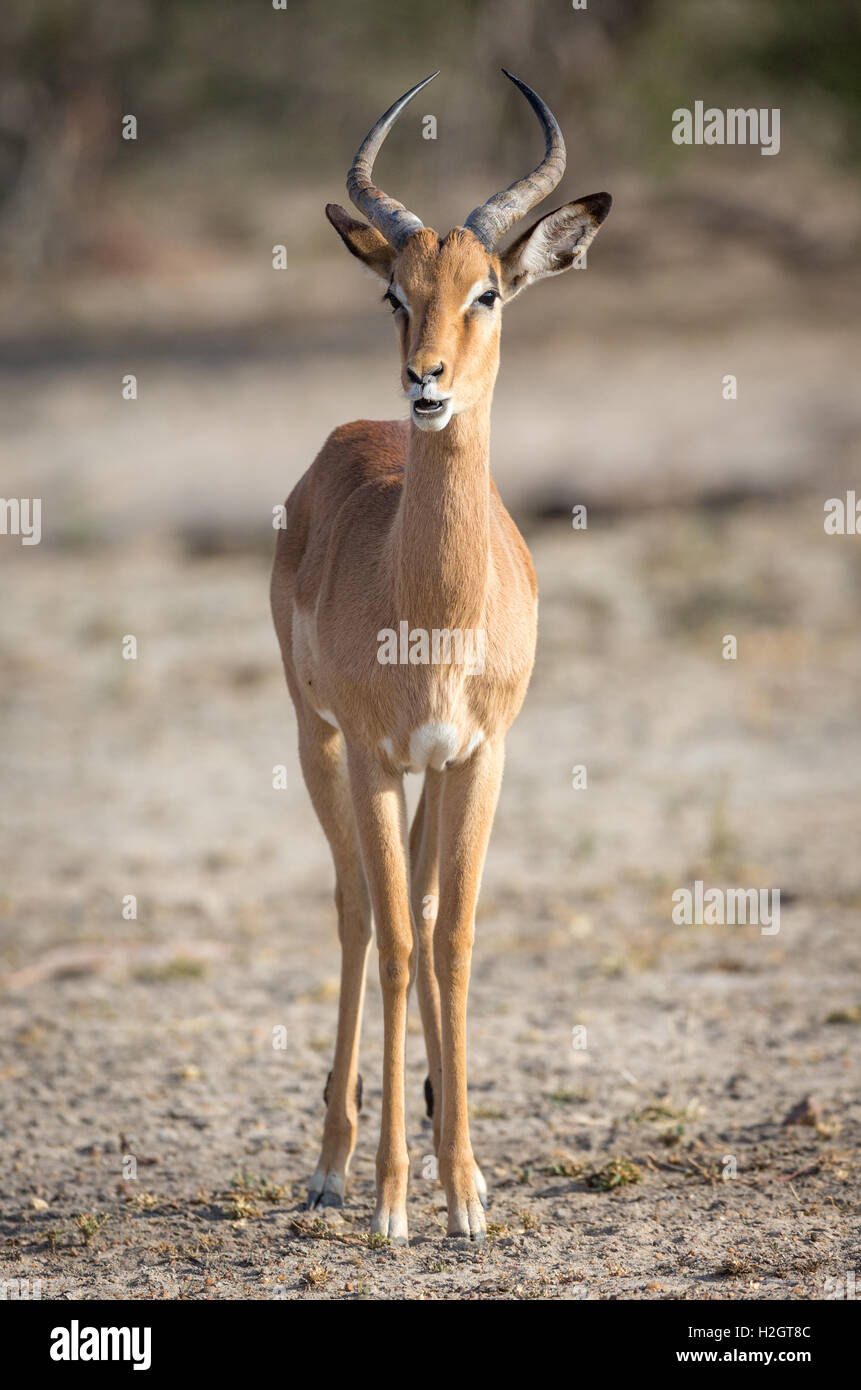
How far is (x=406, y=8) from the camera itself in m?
28.2

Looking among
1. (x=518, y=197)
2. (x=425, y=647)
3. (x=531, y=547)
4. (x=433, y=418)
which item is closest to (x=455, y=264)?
(x=518, y=197)

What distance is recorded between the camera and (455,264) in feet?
15.9

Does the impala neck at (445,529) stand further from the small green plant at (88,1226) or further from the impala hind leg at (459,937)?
the small green plant at (88,1226)

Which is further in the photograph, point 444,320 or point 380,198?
point 380,198

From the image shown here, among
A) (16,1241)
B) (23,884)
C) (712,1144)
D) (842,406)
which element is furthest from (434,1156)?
(842,406)

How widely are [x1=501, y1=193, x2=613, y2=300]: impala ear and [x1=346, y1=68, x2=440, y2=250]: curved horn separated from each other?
1.02ft

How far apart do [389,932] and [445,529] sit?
1.27m

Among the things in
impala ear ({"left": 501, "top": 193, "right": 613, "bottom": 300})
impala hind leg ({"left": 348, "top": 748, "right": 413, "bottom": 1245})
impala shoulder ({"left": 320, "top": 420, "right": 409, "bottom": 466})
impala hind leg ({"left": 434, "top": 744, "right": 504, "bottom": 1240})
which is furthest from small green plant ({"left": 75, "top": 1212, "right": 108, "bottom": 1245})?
impala ear ({"left": 501, "top": 193, "right": 613, "bottom": 300})

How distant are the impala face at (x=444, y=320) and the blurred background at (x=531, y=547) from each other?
261cm

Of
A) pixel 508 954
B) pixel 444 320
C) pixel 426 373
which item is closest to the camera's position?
pixel 426 373

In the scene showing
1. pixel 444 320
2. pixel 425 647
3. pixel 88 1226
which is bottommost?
pixel 88 1226

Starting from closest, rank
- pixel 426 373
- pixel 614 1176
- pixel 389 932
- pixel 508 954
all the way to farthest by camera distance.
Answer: pixel 426 373
pixel 389 932
pixel 614 1176
pixel 508 954

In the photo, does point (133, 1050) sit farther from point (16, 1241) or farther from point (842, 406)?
point (842, 406)

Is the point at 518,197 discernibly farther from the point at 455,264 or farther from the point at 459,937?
the point at 459,937
